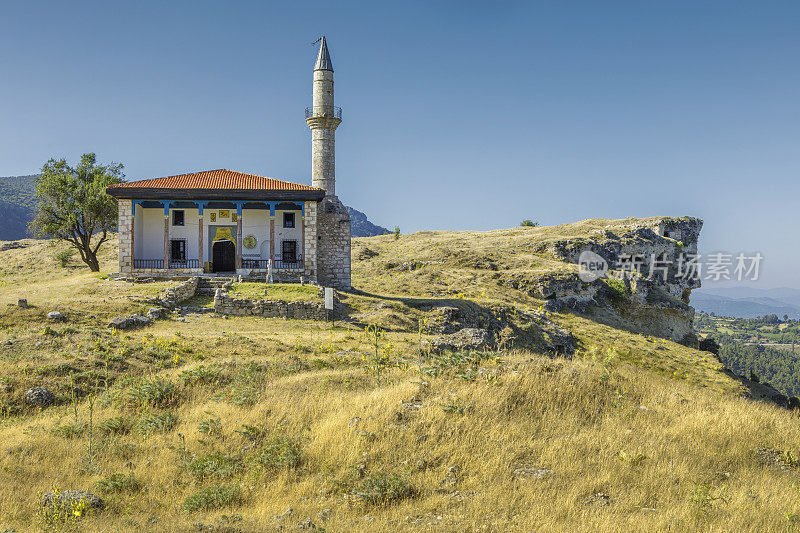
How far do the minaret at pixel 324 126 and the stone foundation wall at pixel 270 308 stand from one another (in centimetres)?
1334

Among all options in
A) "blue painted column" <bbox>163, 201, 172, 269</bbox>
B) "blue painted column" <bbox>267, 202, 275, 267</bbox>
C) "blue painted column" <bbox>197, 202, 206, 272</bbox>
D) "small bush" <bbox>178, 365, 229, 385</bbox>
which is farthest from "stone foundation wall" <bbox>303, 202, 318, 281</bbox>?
"small bush" <bbox>178, 365, 229, 385</bbox>

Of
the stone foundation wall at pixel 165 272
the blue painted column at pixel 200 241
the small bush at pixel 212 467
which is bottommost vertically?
the small bush at pixel 212 467

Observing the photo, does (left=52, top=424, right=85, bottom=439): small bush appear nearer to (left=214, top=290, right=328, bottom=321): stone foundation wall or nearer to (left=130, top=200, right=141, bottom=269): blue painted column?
(left=214, top=290, right=328, bottom=321): stone foundation wall

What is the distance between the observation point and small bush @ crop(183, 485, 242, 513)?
7730 millimetres

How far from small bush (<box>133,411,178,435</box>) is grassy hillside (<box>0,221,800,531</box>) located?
0.04 metres

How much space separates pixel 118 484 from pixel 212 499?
166 cm

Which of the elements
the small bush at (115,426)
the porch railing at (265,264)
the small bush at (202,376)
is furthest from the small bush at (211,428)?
the porch railing at (265,264)

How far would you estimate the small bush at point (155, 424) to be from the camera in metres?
10.3

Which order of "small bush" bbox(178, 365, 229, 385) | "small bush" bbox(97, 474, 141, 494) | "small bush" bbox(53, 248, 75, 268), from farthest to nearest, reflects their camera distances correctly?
"small bush" bbox(53, 248, 75, 268) → "small bush" bbox(178, 365, 229, 385) → "small bush" bbox(97, 474, 141, 494)

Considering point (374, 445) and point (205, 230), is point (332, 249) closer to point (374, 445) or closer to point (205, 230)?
point (205, 230)

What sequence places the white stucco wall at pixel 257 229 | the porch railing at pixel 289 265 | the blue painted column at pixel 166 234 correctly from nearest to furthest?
the blue painted column at pixel 166 234 → the porch railing at pixel 289 265 → the white stucco wall at pixel 257 229

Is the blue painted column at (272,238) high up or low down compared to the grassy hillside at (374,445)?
up

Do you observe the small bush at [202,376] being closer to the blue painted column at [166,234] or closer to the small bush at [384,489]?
the small bush at [384,489]

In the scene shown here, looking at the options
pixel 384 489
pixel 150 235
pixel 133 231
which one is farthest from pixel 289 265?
pixel 384 489
